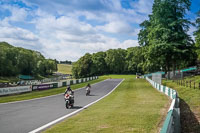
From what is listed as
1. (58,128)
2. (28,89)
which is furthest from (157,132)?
(28,89)

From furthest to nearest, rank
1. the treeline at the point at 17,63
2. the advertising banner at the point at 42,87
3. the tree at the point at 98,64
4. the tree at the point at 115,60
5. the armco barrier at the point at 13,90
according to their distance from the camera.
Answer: the tree at the point at 115,60 < the tree at the point at 98,64 < the treeline at the point at 17,63 < the advertising banner at the point at 42,87 < the armco barrier at the point at 13,90

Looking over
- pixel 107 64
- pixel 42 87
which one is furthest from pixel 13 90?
pixel 107 64

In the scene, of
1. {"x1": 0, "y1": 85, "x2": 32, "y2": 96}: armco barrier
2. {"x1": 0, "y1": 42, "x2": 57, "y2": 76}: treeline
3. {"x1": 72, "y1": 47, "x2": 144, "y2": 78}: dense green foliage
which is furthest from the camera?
{"x1": 72, "y1": 47, "x2": 144, "y2": 78}: dense green foliage

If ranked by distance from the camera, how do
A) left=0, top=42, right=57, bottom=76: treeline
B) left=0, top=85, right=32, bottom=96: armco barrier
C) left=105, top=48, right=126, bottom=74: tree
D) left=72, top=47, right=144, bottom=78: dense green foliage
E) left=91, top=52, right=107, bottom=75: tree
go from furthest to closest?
left=105, top=48, right=126, bottom=74: tree → left=91, top=52, right=107, bottom=75: tree → left=72, top=47, right=144, bottom=78: dense green foliage → left=0, top=42, right=57, bottom=76: treeline → left=0, top=85, right=32, bottom=96: armco barrier

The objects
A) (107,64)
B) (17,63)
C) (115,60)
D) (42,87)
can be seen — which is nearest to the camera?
(42,87)

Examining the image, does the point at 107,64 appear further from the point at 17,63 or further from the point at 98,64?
the point at 17,63

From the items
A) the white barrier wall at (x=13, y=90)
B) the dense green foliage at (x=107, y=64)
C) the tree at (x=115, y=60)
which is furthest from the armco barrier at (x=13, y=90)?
the tree at (x=115, y=60)

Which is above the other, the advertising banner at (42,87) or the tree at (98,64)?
the tree at (98,64)

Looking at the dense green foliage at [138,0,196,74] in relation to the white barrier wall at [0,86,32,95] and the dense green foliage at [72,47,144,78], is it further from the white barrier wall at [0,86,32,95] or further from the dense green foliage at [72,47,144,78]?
the dense green foliage at [72,47,144,78]

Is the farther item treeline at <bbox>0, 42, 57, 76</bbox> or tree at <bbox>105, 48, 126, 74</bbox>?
tree at <bbox>105, 48, 126, 74</bbox>

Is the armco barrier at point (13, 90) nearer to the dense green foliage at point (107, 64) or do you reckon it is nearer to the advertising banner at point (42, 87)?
the advertising banner at point (42, 87)

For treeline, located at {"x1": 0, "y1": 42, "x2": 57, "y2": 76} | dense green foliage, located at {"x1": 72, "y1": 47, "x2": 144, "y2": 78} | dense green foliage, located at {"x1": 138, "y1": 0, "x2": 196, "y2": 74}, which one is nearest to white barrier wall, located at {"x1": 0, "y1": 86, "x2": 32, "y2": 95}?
dense green foliage, located at {"x1": 138, "y1": 0, "x2": 196, "y2": 74}

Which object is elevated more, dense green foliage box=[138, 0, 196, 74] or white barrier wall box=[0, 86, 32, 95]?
dense green foliage box=[138, 0, 196, 74]

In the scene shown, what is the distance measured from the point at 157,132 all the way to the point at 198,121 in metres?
3.91
